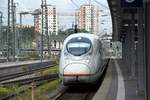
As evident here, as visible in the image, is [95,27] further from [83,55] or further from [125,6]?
[125,6]

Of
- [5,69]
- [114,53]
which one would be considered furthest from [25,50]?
[5,69]

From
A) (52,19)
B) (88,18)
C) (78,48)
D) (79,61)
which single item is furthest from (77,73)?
(52,19)

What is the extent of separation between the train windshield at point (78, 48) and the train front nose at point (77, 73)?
4.20 feet

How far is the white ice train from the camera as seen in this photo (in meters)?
24.7

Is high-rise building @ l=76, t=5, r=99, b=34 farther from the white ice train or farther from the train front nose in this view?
the train front nose

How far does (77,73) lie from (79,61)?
3.04ft

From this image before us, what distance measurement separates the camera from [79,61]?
25203mm

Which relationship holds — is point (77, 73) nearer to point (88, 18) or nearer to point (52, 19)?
point (88, 18)

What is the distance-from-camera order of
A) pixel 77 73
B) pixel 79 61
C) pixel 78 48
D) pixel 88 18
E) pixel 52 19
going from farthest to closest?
pixel 52 19, pixel 88 18, pixel 78 48, pixel 79 61, pixel 77 73

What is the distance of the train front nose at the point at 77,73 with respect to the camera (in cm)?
2453

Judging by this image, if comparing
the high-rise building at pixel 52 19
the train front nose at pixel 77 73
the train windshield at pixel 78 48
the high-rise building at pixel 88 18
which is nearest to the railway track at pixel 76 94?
the train front nose at pixel 77 73

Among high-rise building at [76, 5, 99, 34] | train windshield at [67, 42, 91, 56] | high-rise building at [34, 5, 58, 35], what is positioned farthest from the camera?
high-rise building at [34, 5, 58, 35]

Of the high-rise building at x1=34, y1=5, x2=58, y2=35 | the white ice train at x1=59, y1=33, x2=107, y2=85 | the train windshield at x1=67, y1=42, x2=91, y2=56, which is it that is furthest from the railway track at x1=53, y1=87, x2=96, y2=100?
the high-rise building at x1=34, y1=5, x2=58, y2=35

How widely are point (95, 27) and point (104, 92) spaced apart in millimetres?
96785
